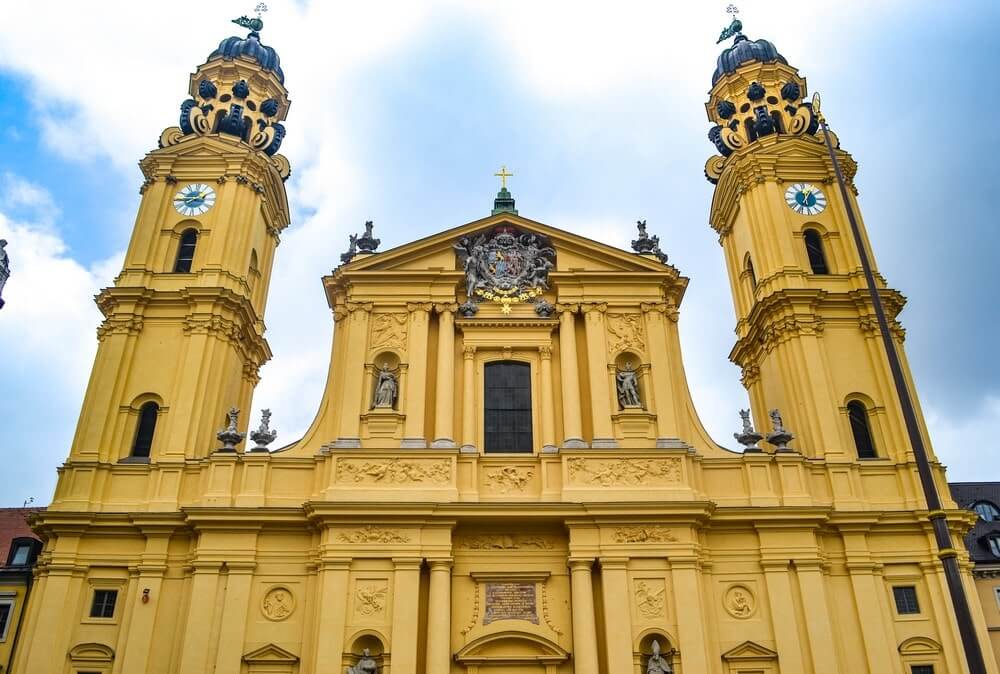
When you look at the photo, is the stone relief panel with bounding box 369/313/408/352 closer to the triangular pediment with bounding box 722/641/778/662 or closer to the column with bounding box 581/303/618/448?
the column with bounding box 581/303/618/448

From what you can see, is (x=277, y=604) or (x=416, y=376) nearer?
(x=277, y=604)

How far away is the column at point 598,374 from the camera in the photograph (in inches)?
698

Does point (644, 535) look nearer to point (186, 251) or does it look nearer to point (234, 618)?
point (234, 618)

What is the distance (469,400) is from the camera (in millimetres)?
18281

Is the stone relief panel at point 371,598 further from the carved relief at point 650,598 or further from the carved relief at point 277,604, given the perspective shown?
the carved relief at point 650,598

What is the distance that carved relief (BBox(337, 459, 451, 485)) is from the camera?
55.3ft

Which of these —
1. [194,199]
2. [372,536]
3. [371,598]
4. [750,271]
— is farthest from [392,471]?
[750,271]

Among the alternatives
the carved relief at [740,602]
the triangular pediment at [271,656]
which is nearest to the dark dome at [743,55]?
the carved relief at [740,602]

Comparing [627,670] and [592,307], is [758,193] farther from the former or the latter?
[627,670]

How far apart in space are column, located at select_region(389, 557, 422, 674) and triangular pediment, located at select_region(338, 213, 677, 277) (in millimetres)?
7062

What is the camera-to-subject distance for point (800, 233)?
21.8 meters

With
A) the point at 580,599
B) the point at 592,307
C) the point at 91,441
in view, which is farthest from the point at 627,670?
the point at 91,441

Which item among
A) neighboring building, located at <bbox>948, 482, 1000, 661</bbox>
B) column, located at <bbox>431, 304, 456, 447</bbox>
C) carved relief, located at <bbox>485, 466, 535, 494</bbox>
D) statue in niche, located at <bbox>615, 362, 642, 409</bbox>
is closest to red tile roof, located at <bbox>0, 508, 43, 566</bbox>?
column, located at <bbox>431, 304, 456, 447</bbox>

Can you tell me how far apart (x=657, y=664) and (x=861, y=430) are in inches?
313
